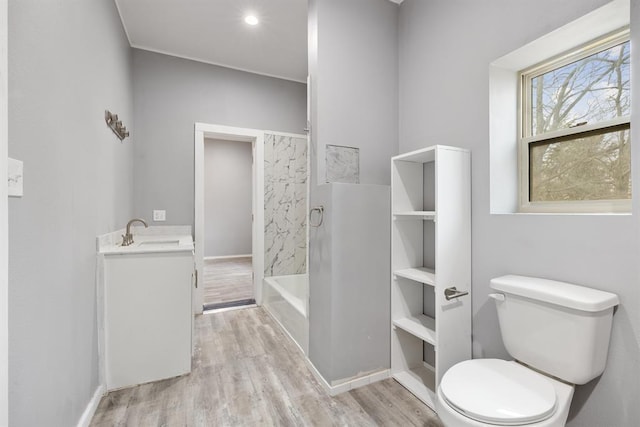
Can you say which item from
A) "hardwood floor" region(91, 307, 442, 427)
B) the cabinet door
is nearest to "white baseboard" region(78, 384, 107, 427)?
"hardwood floor" region(91, 307, 442, 427)

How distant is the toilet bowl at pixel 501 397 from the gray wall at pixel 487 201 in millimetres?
258

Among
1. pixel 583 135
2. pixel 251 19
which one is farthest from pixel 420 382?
pixel 251 19

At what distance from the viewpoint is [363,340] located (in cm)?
194

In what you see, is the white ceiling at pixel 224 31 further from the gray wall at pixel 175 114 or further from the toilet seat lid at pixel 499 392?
the toilet seat lid at pixel 499 392

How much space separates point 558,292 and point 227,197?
6372 millimetres

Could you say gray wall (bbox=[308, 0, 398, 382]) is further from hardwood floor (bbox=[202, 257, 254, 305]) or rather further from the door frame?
hardwood floor (bbox=[202, 257, 254, 305])

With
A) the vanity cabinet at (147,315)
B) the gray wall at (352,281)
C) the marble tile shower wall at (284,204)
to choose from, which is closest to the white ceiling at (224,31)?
the marble tile shower wall at (284,204)

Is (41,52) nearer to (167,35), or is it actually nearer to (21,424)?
(21,424)

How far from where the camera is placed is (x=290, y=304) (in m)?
2.59

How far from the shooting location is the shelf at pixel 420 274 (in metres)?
1.70

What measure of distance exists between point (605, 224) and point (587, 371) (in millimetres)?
587

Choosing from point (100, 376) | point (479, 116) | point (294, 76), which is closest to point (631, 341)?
point (479, 116)

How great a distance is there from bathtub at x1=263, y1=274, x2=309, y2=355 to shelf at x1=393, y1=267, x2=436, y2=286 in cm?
72

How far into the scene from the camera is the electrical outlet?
3.06 meters
